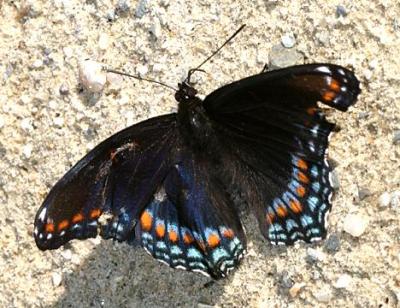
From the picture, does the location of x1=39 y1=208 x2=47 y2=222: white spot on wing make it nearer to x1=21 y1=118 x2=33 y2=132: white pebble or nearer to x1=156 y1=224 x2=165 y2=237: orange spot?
x1=156 y1=224 x2=165 y2=237: orange spot

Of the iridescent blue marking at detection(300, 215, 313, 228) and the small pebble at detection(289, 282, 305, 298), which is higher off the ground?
the iridescent blue marking at detection(300, 215, 313, 228)

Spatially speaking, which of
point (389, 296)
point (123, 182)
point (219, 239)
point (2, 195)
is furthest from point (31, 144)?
point (389, 296)

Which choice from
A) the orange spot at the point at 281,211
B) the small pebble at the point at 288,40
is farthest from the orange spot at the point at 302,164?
the small pebble at the point at 288,40

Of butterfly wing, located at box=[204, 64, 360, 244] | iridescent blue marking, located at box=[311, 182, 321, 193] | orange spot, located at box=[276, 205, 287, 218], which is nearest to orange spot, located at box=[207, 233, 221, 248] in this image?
butterfly wing, located at box=[204, 64, 360, 244]

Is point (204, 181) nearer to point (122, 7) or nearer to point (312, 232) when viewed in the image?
point (312, 232)

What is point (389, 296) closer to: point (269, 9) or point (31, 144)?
point (269, 9)

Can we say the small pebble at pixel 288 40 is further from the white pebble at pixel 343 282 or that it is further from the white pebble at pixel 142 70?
the white pebble at pixel 343 282
